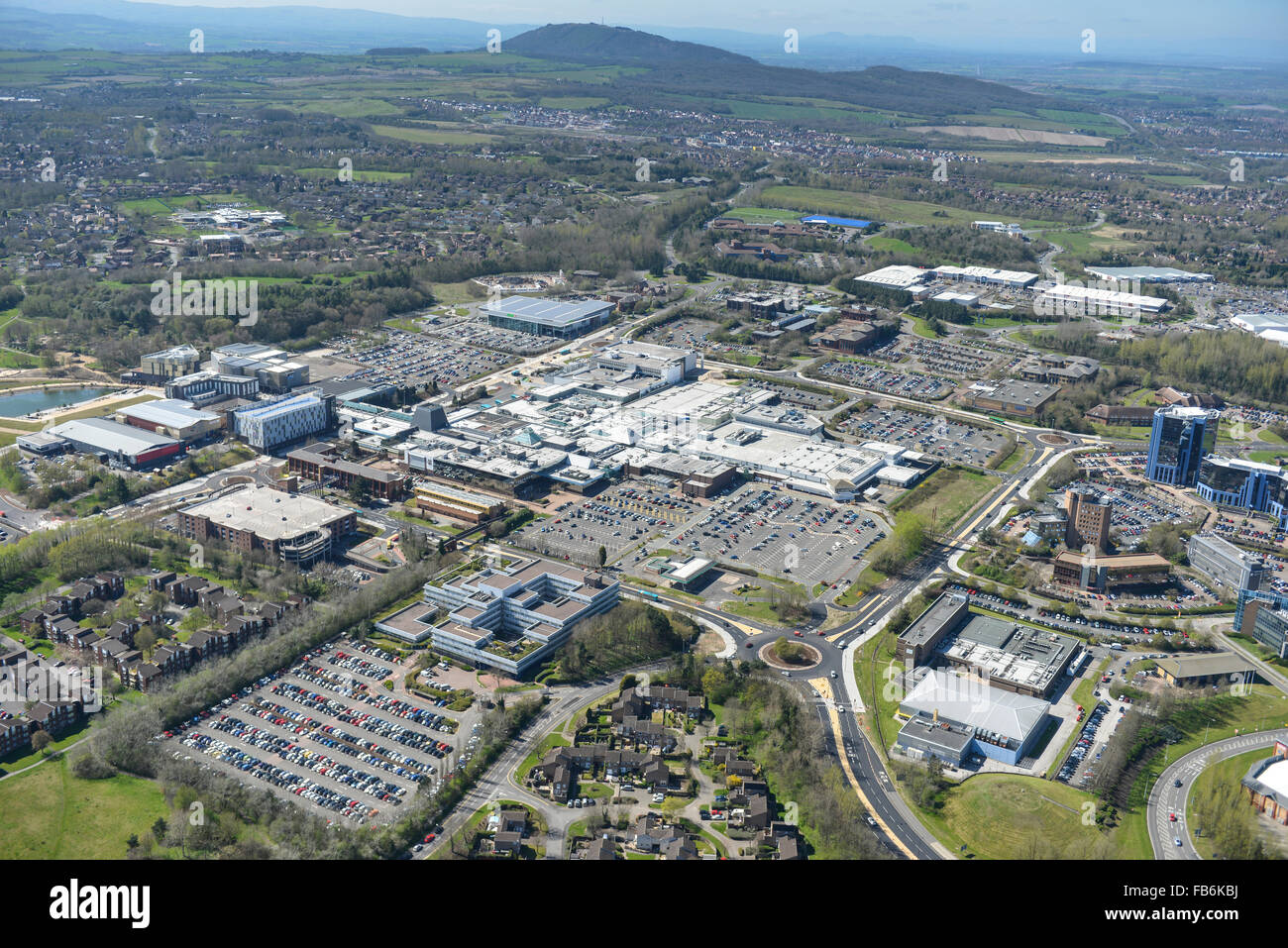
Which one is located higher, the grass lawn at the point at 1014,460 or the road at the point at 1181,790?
the grass lawn at the point at 1014,460

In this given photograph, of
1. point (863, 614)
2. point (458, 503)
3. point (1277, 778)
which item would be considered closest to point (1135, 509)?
point (863, 614)

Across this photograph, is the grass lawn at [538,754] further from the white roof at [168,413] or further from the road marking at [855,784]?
the white roof at [168,413]

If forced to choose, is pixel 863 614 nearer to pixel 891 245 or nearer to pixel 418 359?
pixel 418 359

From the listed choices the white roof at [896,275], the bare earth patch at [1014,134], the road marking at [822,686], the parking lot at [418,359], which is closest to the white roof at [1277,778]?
the road marking at [822,686]

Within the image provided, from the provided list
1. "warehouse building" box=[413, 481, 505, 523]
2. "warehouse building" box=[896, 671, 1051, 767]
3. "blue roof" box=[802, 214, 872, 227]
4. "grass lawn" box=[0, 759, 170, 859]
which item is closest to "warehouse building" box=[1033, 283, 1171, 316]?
"blue roof" box=[802, 214, 872, 227]

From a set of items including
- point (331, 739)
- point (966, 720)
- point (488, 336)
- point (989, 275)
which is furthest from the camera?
point (989, 275)

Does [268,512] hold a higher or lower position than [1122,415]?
lower

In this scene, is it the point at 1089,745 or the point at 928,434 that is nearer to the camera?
the point at 1089,745
